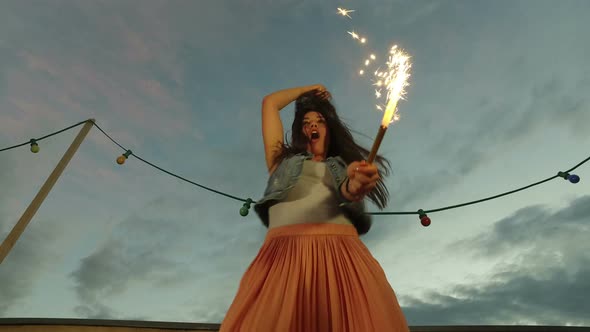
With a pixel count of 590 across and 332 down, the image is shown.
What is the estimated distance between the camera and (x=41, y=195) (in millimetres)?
3689

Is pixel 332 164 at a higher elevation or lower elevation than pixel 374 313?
higher

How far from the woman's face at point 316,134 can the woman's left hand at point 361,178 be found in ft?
2.45

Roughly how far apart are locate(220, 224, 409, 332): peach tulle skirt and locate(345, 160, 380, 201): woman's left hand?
0.28 metres

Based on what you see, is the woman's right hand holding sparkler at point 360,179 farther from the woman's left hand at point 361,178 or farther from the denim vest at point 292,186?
the denim vest at point 292,186

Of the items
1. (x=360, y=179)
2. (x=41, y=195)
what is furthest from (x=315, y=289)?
(x=41, y=195)

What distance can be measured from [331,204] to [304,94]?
3.10ft

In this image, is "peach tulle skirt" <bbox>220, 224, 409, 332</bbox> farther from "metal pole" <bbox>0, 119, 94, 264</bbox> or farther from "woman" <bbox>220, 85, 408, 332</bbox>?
"metal pole" <bbox>0, 119, 94, 264</bbox>

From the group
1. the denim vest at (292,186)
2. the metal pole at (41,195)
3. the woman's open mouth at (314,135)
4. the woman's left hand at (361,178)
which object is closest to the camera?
the woman's left hand at (361,178)

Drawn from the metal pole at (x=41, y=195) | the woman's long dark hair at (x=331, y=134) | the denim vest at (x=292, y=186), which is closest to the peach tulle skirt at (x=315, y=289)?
the denim vest at (x=292, y=186)

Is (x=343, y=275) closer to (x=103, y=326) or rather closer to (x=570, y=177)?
(x=570, y=177)

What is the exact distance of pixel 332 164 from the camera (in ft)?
7.36

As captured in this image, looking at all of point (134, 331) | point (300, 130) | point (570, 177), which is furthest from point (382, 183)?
point (134, 331)

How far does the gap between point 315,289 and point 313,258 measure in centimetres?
14

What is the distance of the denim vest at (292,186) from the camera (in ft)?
6.84
